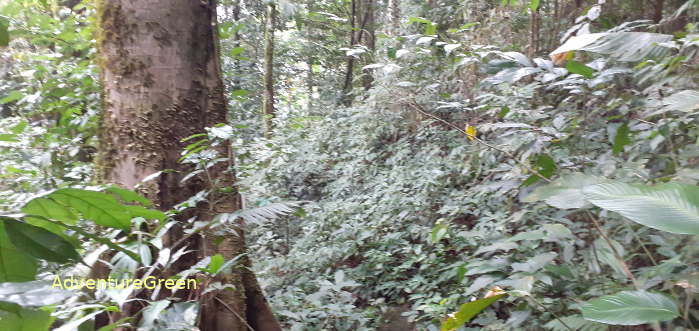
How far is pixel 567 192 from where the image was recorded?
1.34m

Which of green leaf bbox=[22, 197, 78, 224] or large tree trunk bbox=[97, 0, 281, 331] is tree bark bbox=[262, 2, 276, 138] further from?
green leaf bbox=[22, 197, 78, 224]

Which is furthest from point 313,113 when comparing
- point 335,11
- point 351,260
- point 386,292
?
point 386,292

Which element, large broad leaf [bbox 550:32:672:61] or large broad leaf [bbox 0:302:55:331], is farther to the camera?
large broad leaf [bbox 550:32:672:61]

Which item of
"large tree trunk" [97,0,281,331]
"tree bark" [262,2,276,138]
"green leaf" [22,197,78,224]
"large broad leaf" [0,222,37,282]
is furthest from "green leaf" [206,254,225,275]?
"tree bark" [262,2,276,138]

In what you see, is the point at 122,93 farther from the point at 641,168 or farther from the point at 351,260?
the point at 351,260

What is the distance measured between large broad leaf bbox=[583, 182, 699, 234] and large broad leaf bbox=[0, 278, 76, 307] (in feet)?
3.51

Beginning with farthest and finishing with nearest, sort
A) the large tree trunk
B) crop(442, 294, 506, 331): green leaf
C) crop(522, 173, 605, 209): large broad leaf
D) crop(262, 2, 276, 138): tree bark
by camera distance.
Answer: crop(262, 2, 276, 138): tree bark, the large tree trunk, crop(522, 173, 605, 209): large broad leaf, crop(442, 294, 506, 331): green leaf

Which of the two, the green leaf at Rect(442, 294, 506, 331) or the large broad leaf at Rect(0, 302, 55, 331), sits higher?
the large broad leaf at Rect(0, 302, 55, 331)

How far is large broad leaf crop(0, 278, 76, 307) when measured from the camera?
57cm

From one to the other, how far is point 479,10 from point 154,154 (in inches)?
207

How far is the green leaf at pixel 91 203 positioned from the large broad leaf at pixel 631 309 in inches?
44.5

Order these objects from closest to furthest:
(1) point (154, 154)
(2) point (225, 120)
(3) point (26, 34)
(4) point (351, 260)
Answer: (1) point (154, 154) < (2) point (225, 120) < (3) point (26, 34) < (4) point (351, 260)

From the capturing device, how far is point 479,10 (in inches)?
236

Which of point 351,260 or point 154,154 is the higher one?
point 154,154
